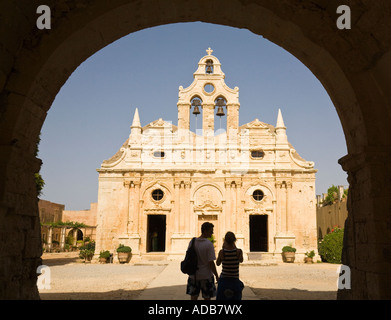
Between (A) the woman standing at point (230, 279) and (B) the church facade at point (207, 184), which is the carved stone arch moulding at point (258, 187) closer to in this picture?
(B) the church facade at point (207, 184)

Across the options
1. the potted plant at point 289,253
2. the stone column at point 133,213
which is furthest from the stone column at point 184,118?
the potted plant at point 289,253

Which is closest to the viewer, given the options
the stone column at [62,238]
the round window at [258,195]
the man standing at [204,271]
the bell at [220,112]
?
the man standing at [204,271]

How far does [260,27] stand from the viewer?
552 cm

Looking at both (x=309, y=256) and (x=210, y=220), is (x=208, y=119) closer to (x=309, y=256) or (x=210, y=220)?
(x=210, y=220)

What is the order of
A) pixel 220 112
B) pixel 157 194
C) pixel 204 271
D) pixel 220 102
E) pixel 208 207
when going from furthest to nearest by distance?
pixel 220 102
pixel 220 112
pixel 157 194
pixel 208 207
pixel 204 271

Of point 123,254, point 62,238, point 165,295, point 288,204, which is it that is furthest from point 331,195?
point 165,295

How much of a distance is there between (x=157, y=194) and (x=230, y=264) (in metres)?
Result: 19.4

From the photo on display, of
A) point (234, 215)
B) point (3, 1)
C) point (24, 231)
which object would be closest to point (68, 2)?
point (3, 1)

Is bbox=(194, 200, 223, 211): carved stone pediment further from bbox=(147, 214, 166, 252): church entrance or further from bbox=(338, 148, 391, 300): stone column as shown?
bbox=(338, 148, 391, 300): stone column

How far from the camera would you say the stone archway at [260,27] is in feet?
14.9

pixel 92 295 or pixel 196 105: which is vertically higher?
pixel 196 105

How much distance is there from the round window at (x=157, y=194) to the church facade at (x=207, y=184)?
0.07m

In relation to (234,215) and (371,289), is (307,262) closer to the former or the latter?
(234,215)

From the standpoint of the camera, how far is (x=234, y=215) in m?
23.5
